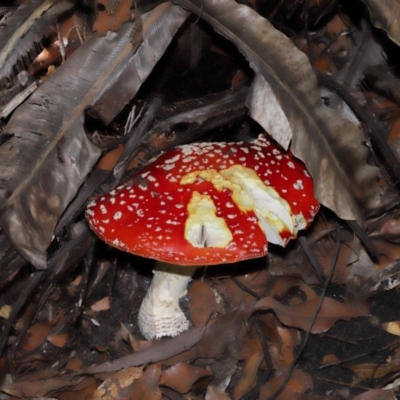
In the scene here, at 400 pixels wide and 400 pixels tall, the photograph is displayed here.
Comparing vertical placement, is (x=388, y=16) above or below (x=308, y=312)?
above

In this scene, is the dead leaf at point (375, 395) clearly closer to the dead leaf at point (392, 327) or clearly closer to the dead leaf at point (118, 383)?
the dead leaf at point (392, 327)

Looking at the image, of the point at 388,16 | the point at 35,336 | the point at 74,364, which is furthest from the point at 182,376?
the point at 388,16

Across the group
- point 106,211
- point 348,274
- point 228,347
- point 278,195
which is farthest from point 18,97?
point 348,274

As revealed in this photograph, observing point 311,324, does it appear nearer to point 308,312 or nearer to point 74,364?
point 308,312

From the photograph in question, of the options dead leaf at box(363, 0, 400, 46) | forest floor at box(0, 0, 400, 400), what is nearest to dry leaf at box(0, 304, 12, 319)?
forest floor at box(0, 0, 400, 400)

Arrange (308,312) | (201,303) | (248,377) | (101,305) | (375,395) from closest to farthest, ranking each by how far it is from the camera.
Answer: (375,395)
(248,377)
(308,312)
(201,303)
(101,305)

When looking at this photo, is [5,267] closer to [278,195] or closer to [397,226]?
[278,195]

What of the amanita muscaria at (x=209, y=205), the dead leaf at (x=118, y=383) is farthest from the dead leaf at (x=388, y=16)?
the dead leaf at (x=118, y=383)
